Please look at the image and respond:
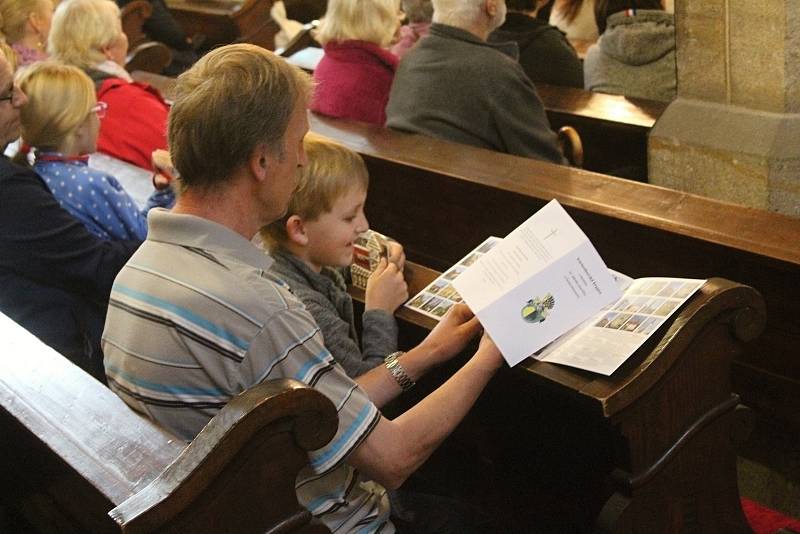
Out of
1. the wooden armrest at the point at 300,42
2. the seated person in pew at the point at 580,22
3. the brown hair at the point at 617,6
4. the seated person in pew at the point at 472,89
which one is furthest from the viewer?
the seated person in pew at the point at 580,22

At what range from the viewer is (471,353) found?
201 cm

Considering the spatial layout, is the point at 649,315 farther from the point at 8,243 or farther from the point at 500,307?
the point at 8,243

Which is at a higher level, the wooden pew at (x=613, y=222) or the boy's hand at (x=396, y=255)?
the boy's hand at (x=396, y=255)

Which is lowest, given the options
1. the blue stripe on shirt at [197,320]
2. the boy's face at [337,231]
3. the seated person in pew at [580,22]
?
the seated person in pew at [580,22]

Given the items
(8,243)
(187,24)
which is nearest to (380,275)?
(8,243)

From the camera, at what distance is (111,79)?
3883 mm

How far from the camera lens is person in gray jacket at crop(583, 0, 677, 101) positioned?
4062mm

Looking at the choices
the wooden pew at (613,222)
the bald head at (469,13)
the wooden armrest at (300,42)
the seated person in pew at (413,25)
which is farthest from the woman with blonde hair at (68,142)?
the wooden armrest at (300,42)

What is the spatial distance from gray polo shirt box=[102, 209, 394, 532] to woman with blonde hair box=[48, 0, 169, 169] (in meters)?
2.17

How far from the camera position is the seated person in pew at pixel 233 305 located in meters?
1.50

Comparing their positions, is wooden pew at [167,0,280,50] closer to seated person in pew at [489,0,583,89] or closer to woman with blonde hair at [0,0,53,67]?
woman with blonde hair at [0,0,53,67]

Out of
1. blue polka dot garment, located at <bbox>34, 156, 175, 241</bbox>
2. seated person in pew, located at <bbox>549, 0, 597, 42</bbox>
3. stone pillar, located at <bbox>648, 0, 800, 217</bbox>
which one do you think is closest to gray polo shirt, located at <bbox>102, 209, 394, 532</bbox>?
blue polka dot garment, located at <bbox>34, 156, 175, 241</bbox>

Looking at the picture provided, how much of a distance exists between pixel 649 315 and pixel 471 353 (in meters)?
0.39

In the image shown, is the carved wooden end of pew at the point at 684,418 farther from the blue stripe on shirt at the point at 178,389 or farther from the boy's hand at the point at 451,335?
the blue stripe on shirt at the point at 178,389
